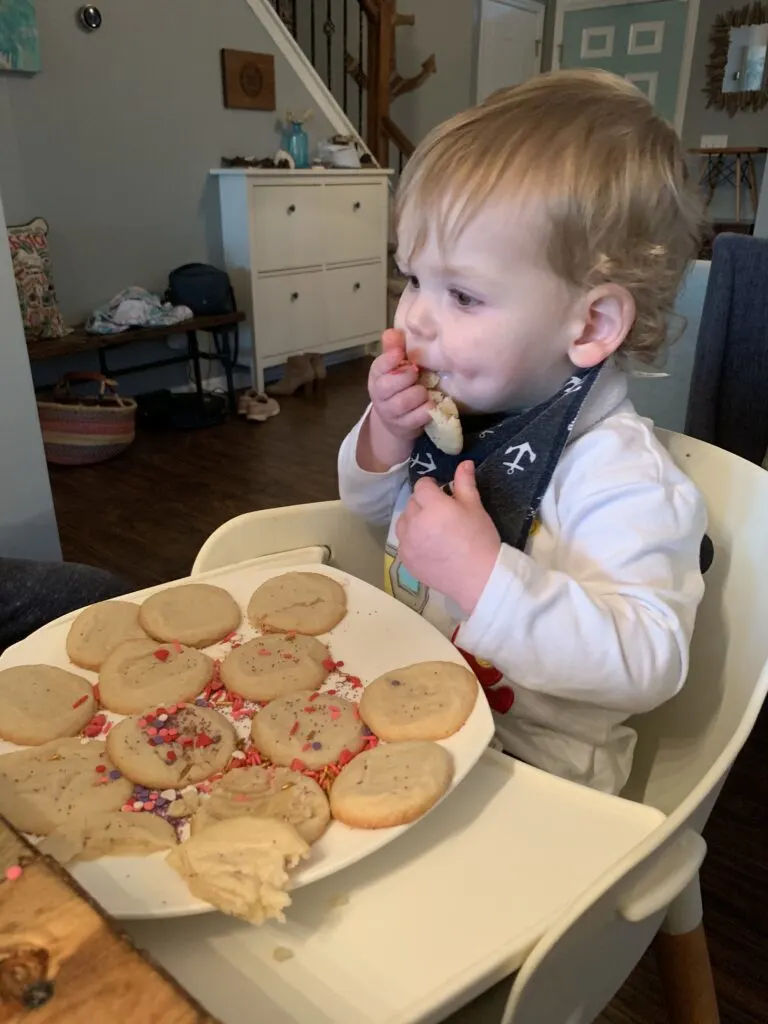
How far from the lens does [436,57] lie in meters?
4.86

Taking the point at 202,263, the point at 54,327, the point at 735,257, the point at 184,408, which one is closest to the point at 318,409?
the point at 184,408

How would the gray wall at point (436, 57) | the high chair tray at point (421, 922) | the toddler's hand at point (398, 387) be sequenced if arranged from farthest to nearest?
the gray wall at point (436, 57) → the toddler's hand at point (398, 387) → the high chair tray at point (421, 922)

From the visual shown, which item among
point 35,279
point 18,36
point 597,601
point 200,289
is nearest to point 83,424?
point 35,279

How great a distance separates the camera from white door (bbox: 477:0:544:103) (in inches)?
207

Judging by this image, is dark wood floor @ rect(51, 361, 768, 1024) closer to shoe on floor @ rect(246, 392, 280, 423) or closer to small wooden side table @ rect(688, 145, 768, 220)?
shoe on floor @ rect(246, 392, 280, 423)

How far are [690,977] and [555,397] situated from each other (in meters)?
0.57

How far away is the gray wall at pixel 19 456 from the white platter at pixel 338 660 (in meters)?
0.86

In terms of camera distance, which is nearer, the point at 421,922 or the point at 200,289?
the point at 421,922

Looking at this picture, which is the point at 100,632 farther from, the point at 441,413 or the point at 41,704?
the point at 441,413

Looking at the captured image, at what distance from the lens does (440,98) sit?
4988mm

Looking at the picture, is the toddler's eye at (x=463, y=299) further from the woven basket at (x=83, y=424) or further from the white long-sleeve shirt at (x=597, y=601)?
the woven basket at (x=83, y=424)

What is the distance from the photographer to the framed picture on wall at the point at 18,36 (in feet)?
8.45

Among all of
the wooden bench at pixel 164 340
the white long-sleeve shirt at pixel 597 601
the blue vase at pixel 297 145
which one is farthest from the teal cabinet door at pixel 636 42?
the white long-sleeve shirt at pixel 597 601

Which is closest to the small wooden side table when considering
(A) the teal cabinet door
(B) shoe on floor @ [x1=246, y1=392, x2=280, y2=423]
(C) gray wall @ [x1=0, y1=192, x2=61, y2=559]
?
(A) the teal cabinet door
